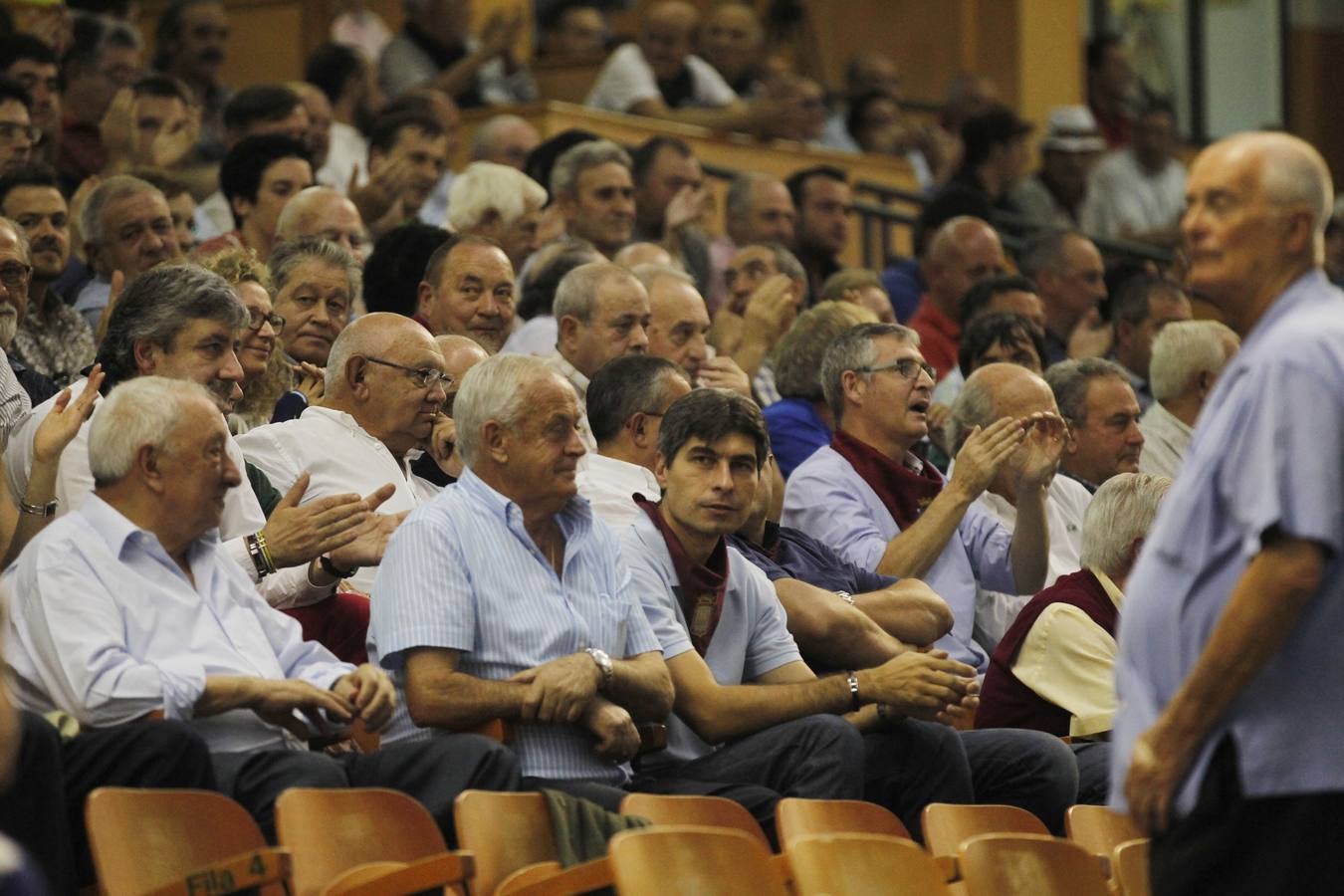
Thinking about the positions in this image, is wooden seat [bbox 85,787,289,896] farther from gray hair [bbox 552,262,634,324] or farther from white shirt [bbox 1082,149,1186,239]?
white shirt [bbox 1082,149,1186,239]

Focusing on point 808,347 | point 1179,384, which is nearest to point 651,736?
point 808,347

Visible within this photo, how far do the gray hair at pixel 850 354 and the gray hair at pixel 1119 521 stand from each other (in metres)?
0.82

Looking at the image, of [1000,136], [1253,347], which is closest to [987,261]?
[1000,136]

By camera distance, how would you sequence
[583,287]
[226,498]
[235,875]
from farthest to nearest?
[583,287]
[226,498]
[235,875]

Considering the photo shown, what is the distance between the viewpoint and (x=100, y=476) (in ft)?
11.5

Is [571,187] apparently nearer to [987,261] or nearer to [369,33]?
[987,261]

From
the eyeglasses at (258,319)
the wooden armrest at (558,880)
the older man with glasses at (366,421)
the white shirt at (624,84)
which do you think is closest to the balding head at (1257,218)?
the wooden armrest at (558,880)

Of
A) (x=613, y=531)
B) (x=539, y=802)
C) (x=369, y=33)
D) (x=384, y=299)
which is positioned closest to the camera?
(x=539, y=802)

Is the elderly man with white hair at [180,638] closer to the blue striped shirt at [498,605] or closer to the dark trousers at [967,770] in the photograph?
the blue striped shirt at [498,605]

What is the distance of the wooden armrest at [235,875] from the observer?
2971mm

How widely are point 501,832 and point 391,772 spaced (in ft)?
0.84

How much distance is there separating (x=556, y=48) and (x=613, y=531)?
20.9ft

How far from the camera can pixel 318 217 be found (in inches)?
228

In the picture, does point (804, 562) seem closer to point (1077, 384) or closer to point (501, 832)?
point (501, 832)
